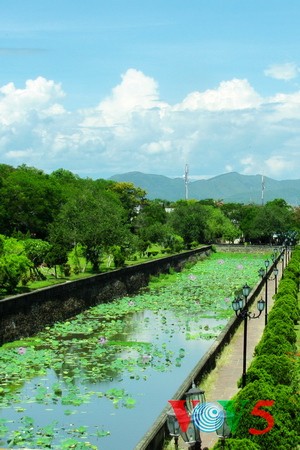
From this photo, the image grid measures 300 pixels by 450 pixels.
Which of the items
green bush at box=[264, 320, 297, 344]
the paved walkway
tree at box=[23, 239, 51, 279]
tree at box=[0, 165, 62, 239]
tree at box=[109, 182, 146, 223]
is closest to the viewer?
the paved walkway

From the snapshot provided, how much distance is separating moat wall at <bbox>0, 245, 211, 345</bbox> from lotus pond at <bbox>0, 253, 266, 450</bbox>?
0.50m

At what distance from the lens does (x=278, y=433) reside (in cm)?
1068

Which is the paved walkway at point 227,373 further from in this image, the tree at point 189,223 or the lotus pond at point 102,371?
the tree at point 189,223

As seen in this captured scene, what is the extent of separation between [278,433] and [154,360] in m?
11.4

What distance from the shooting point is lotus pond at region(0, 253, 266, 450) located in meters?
15.2

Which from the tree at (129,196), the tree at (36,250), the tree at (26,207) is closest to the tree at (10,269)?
the tree at (36,250)

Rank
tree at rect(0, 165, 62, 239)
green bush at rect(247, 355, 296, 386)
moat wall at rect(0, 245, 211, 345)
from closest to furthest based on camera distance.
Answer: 1. green bush at rect(247, 355, 296, 386)
2. moat wall at rect(0, 245, 211, 345)
3. tree at rect(0, 165, 62, 239)

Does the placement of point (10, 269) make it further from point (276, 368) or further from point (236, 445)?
point (236, 445)

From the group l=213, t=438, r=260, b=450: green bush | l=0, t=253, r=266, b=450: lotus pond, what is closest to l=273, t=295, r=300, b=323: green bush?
l=0, t=253, r=266, b=450: lotus pond

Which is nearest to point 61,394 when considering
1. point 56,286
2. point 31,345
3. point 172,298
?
point 31,345

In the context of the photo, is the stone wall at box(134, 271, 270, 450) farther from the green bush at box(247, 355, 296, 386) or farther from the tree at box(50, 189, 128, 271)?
the tree at box(50, 189, 128, 271)

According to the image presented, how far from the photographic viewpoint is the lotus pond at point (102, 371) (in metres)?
15.2

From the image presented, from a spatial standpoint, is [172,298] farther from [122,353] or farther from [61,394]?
[61,394]

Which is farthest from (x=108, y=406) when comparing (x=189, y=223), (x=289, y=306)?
(x=189, y=223)
